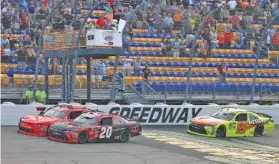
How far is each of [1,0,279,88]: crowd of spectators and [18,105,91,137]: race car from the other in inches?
265

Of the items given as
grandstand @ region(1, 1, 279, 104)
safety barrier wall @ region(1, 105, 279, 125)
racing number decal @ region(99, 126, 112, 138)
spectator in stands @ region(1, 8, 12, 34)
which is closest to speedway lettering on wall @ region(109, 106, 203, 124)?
safety barrier wall @ region(1, 105, 279, 125)

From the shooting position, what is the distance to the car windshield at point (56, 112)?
2551 cm

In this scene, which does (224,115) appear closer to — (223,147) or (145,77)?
(223,147)

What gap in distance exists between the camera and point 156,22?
1603 inches

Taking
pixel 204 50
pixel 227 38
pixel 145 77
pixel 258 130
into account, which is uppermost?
pixel 227 38

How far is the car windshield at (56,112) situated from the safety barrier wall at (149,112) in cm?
289

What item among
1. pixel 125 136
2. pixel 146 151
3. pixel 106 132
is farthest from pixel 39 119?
pixel 146 151

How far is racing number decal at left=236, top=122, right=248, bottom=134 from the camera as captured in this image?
28.0m

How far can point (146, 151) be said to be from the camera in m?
21.4

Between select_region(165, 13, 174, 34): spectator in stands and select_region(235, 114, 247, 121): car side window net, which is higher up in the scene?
select_region(165, 13, 174, 34): spectator in stands

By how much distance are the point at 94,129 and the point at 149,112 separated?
25.0 feet

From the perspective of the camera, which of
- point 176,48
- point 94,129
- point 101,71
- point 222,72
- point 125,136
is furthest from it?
point 176,48

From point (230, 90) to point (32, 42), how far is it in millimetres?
10611

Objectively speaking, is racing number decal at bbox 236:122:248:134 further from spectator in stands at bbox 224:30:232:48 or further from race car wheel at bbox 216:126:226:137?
spectator in stands at bbox 224:30:232:48
